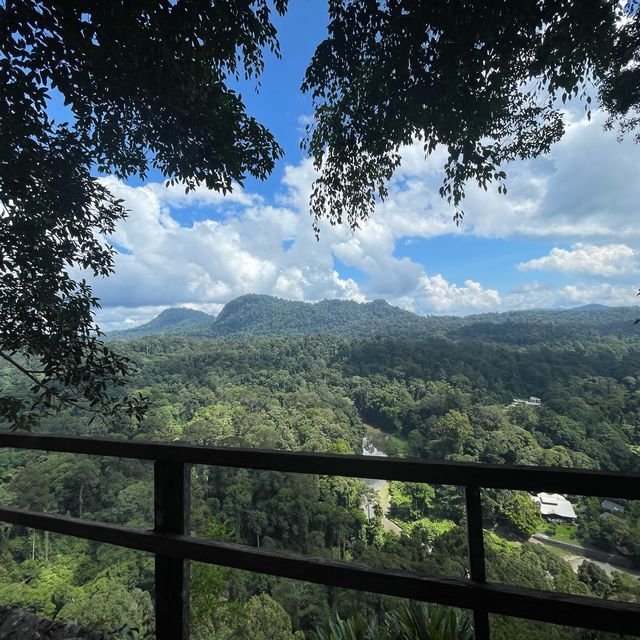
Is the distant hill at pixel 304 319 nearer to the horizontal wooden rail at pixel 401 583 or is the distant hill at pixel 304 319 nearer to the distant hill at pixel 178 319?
the distant hill at pixel 178 319

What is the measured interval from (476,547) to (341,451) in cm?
2521

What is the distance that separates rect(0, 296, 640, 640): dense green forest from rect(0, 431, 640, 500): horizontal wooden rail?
0.89 feet

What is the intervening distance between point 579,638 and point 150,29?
19.6 feet

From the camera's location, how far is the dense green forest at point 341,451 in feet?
33.6

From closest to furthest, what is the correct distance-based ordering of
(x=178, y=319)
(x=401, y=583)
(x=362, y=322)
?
1. (x=401, y=583)
2. (x=362, y=322)
3. (x=178, y=319)

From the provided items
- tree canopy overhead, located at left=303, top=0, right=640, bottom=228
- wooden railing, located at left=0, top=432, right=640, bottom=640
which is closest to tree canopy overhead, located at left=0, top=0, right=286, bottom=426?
tree canopy overhead, located at left=303, top=0, right=640, bottom=228

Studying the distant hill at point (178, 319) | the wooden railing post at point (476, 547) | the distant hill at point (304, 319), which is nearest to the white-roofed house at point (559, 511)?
the wooden railing post at point (476, 547)

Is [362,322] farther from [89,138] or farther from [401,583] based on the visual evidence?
[401,583]

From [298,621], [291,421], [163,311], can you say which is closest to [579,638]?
[298,621]

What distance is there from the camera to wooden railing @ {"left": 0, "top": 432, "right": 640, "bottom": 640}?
0.86 m

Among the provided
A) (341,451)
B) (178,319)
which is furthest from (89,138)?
(178,319)

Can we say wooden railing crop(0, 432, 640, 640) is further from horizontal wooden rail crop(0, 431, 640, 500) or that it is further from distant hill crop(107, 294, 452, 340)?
distant hill crop(107, 294, 452, 340)

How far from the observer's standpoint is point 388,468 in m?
1.01

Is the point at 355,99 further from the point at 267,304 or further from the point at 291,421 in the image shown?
the point at 267,304
